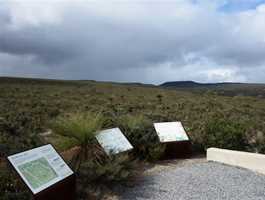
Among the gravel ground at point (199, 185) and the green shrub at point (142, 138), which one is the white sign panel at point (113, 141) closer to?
the green shrub at point (142, 138)

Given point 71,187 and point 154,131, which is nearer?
point 71,187

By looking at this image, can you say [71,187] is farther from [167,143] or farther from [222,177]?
[167,143]

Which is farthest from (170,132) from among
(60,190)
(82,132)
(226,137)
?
(60,190)

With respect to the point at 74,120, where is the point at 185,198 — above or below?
below

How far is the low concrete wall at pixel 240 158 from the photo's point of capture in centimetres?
809

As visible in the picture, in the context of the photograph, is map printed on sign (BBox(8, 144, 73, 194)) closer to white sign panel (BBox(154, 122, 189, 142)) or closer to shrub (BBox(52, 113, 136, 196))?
shrub (BBox(52, 113, 136, 196))

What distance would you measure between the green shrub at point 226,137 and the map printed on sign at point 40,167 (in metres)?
5.25

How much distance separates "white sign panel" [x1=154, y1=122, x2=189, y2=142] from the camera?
9.83 m

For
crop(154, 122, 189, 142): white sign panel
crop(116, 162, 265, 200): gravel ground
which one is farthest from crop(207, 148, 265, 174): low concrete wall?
crop(154, 122, 189, 142): white sign panel

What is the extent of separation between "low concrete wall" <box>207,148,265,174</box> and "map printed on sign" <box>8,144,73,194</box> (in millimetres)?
4053

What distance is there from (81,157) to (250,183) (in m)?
3.12

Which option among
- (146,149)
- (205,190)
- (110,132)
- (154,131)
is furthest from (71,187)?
(154,131)

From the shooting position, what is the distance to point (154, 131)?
32.6ft

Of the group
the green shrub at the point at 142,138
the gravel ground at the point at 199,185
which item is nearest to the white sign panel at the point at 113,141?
the green shrub at the point at 142,138
